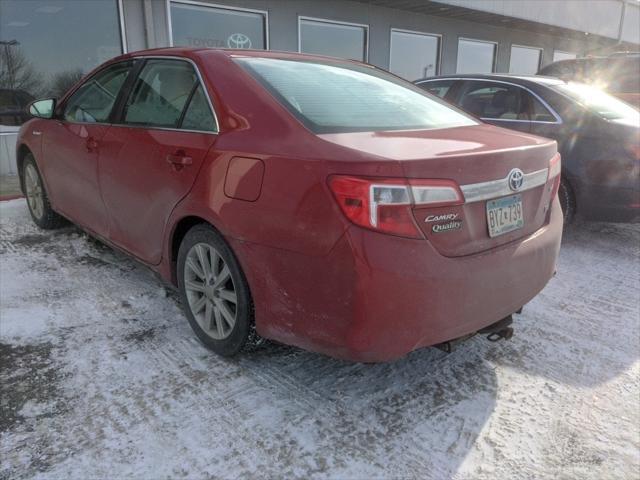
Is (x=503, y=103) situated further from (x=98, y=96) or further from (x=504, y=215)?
(x=98, y=96)

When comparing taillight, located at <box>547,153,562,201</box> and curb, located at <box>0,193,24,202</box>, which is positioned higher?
taillight, located at <box>547,153,562,201</box>

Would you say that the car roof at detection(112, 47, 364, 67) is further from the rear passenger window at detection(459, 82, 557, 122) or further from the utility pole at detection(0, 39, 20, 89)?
the utility pole at detection(0, 39, 20, 89)

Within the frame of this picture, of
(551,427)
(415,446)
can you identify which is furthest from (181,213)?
(551,427)

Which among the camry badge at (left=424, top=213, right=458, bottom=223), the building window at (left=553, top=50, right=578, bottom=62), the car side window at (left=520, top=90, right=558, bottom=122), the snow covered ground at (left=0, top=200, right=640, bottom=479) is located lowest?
the snow covered ground at (left=0, top=200, right=640, bottom=479)

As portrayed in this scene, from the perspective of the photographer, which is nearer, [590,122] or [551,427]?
[551,427]

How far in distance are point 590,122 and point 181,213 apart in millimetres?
3618

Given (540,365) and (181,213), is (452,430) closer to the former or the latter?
(540,365)

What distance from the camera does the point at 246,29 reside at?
909 centimetres

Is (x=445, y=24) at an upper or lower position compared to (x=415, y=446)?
upper

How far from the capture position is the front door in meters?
3.32

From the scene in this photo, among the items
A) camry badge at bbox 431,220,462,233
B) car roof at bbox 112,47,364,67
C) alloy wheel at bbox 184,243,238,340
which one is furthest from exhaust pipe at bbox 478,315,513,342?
car roof at bbox 112,47,364,67

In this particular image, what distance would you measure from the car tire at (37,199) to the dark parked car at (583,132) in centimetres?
427

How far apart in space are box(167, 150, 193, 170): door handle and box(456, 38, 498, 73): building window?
1241 cm

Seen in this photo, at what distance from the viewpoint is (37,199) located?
4516 mm
